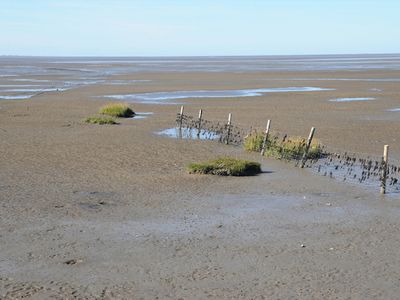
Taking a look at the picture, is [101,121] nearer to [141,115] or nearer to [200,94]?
[141,115]

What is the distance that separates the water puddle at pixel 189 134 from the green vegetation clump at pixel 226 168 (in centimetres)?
768

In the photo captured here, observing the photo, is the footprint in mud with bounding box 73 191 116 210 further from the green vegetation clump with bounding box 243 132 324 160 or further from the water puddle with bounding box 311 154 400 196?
the green vegetation clump with bounding box 243 132 324 160

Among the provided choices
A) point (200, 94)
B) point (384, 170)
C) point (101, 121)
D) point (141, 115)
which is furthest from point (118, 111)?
point (384, 170)

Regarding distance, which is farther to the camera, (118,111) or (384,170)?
(118,111)

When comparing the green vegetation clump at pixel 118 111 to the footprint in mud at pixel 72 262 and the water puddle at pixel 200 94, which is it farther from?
the footprint in mud at pixel 72 262

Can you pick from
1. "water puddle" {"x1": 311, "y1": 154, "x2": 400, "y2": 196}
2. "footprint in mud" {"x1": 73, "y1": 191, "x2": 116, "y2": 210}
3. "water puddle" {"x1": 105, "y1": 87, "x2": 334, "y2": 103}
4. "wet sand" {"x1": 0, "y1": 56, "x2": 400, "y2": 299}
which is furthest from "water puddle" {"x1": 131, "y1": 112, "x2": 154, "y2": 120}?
"footprint in mud" {"x1": 73, "y1": 191, "x2": 116, "y2": 210}

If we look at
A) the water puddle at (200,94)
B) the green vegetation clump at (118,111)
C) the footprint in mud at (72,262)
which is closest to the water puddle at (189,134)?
the green vegetation clump at (118,111)

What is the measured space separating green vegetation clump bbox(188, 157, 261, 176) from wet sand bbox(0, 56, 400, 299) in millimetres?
390

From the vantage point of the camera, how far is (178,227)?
12812 millimetres

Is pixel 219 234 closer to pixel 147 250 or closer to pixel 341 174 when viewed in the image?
pixel 147 250

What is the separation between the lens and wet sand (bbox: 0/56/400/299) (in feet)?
31.6

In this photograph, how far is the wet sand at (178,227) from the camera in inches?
379

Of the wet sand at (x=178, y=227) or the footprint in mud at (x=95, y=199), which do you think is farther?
the footprint in mud at (x=95, y=199)

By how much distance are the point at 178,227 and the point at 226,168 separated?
5.53 meters
